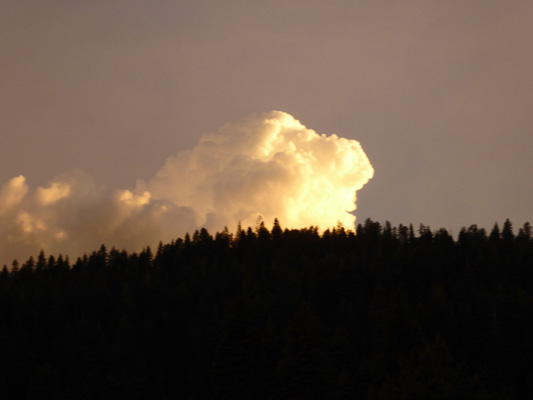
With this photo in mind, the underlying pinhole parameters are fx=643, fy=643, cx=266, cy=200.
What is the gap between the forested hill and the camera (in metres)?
64.1

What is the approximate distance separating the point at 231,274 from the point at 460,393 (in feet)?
428

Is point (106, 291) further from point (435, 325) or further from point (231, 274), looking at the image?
point (435, 325)

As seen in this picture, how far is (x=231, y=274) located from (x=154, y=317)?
34.9m

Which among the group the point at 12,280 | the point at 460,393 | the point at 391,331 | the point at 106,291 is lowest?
the point at 460,393

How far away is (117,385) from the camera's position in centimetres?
8456

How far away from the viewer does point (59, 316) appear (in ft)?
470

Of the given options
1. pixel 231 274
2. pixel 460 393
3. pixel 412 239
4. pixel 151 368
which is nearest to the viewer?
pixel 460 393

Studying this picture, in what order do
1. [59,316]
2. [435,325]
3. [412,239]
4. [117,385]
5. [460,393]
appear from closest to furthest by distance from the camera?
[460,393] < [117,385] < [435,325] < [59,316] < [412,239]

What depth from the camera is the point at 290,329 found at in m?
66.5

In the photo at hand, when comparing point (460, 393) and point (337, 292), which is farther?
point (337, 292)

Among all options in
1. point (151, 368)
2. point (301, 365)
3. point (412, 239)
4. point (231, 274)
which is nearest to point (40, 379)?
point (151, 368)

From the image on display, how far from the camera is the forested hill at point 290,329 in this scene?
210 ft

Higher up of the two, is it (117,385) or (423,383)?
(117,385)

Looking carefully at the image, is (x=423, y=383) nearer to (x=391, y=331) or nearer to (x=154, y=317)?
(x=391, y=331)
